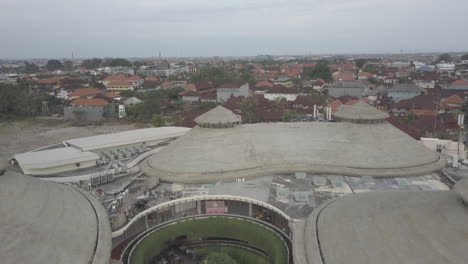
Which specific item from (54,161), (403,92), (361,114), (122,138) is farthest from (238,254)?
(403,92)

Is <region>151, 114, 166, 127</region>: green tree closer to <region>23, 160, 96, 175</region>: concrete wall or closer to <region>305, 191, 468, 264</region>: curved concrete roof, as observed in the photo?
<region>23, 160, 96, 175</region>: concrete wall

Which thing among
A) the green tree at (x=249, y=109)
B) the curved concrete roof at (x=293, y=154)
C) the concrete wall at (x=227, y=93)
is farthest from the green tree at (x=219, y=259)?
the concrete wall at (x=227, y=93)

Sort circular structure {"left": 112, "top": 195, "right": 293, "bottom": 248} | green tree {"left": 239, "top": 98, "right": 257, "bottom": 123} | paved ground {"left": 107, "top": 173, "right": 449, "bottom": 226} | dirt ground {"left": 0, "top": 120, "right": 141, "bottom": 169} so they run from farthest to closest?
green tree {"left": 239, "top": 98, "right": 257, "bottom": 123} → dirt ground {"left": 0, "top": 120, "right": 141, "bottom": 169} → paved ground {"left": 107, "top": 173, "right": 449, "bottom": 226} → circular structure {"left": 112, "top": 195, "right": 293, "bottom": 248}

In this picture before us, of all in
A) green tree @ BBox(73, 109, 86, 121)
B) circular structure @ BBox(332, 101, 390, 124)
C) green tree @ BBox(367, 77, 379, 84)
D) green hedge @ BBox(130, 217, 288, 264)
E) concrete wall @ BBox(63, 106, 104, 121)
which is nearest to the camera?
green hedge @ BBox(130, 217, 288, 264)

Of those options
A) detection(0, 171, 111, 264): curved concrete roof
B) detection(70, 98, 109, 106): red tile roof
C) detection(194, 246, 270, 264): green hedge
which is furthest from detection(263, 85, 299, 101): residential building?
detection(0, 171, 111, 264): curved concrete roof

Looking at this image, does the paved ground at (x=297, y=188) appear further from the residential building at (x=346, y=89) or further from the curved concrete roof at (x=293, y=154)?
the residential building at (x=346, y=89)
